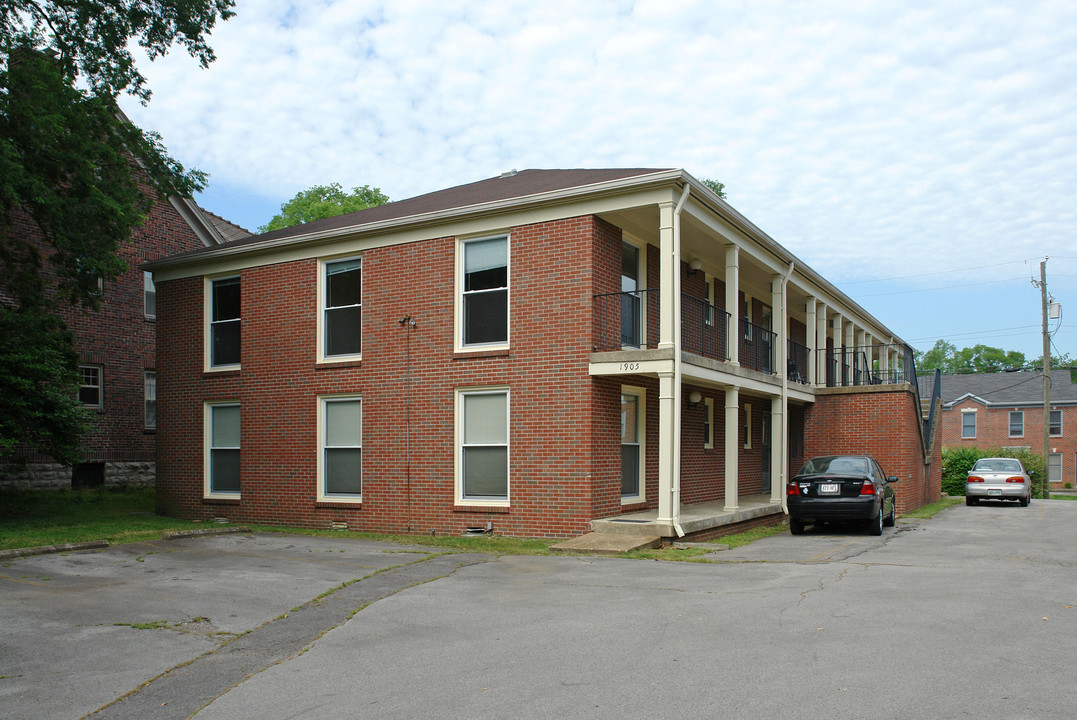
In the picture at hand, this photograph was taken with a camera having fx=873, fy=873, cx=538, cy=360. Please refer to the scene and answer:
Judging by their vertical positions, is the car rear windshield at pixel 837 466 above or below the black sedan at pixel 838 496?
above

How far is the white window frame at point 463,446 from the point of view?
1475cm

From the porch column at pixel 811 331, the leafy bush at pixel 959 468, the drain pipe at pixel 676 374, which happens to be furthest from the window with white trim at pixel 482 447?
the leafy bush at pixel 959 468

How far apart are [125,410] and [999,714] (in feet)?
77.9

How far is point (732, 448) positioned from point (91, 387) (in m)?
17.1

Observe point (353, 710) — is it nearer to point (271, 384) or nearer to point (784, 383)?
point (271, 384)

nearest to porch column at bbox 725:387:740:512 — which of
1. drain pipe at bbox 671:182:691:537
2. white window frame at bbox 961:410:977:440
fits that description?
drain pipe at bbox 671:182:691:537

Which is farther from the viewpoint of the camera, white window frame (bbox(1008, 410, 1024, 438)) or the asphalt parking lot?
white window frame (bbox(1008, 410, 1024, 438))

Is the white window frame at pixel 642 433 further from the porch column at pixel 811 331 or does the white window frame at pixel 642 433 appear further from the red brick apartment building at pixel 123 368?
the red brick apartment building at pixel 123 368

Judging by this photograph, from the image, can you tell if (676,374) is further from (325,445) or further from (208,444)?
(208,444)

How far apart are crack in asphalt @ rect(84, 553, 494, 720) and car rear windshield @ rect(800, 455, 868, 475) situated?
8.14 m

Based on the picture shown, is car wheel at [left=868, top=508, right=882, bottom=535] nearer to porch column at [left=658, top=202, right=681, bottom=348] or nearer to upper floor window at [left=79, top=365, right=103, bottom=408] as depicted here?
porch column at [left=658, top=202, right=681, bottom=348]

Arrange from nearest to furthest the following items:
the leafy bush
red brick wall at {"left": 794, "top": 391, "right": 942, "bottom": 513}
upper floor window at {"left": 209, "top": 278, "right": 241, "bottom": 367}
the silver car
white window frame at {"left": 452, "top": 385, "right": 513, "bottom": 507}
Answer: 1. white window frame at {"left": 452, "top": 385, "right": 513, "bottom": 507}
2. upper floor window at {"left": 209, "top": 278, "right": 241, "bottom": 367}
3. red brick wall at {"left": 794, "top": 391, "right": 942, "bottom": 513}
4. the silver car
5. the leafy bush

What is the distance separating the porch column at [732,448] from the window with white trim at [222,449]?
10079 mm

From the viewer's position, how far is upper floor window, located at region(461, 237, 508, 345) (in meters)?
15.2
